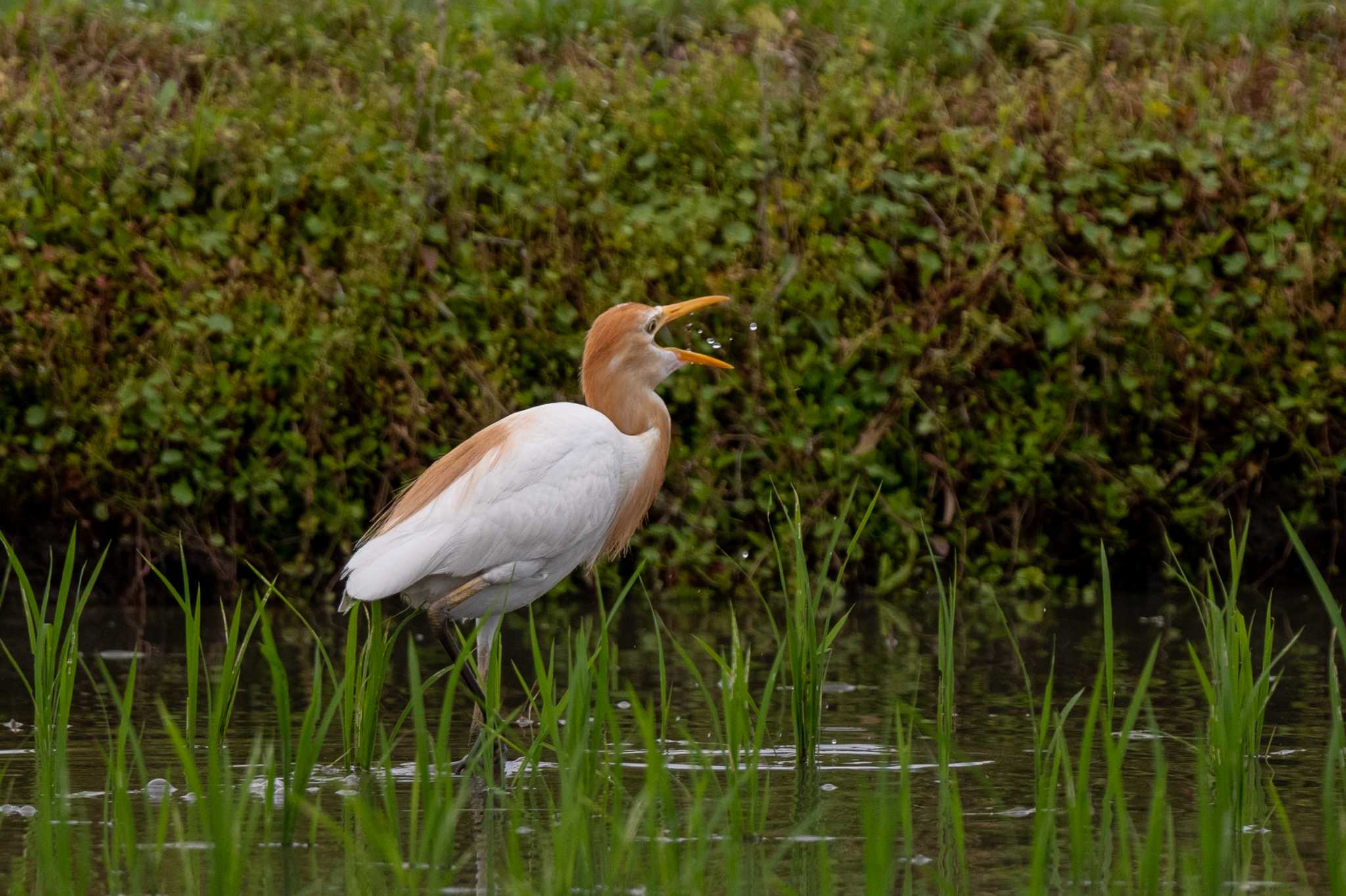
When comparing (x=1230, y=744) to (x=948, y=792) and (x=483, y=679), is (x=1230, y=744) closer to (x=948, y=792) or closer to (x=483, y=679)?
(x=948, y=792)

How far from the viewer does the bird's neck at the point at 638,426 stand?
16.7ft

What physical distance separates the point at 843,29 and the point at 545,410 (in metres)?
4.39

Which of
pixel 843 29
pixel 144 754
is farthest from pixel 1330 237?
pixel 144 754

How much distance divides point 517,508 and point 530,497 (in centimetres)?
4

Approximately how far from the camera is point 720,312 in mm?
6812

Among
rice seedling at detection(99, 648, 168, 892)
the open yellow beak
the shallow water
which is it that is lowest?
the shallow water

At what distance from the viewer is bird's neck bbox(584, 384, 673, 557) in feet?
16.7

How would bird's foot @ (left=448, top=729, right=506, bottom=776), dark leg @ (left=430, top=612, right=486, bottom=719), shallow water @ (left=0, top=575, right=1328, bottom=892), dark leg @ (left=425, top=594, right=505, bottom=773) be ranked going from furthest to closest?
dark leg @ (left=430, top=612, right=486, bottom=719) → dark leg @ (left=425, top=594, right=505, bottom=773) → bird's foot @ (left=448, top=729, right=506, bottom=776) → shallow water @ (left=0, top=575, right=1328, bottom=892)

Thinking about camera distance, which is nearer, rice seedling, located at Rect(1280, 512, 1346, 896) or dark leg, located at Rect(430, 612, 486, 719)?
rice seedling, located at Rect(1280, 512, 1346, 896)

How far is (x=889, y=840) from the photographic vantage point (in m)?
2.49

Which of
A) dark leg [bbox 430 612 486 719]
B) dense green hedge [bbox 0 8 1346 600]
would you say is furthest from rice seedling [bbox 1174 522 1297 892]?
dense green hedge [bbox 0 8 1346 600]

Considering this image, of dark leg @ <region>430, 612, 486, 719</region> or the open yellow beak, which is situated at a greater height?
the open yellow beak

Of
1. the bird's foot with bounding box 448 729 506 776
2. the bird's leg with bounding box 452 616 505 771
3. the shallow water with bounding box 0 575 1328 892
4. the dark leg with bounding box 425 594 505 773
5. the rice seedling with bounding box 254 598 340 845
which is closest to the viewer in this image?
the rice seedling with bounding box 254 598 340 845

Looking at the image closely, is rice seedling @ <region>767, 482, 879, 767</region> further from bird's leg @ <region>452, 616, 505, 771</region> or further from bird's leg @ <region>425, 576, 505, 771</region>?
bird's leg @ <region>425, 576, 505, 771</region>
